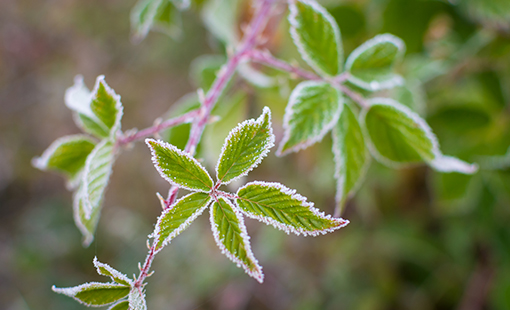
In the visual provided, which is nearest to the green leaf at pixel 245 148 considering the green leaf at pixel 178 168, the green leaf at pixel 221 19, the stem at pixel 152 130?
the green leaf at pixel 178 168

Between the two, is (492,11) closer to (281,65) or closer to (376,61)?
(376,61)

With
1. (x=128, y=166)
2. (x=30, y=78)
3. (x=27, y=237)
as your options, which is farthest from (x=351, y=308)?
(x=30, y=78)

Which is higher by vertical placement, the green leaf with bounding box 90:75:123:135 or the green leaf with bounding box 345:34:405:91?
the green leaf with bounding box 345:34:405:91

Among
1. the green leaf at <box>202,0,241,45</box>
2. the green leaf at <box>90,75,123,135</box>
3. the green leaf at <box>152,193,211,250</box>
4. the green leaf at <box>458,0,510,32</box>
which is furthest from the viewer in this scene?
the green leaf at <box>202,0,241,45</box>

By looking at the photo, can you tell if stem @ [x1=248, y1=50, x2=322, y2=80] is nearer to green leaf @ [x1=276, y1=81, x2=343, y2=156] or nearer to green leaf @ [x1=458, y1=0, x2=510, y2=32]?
green leaf @ [x1=276, y1=81, x2=343, y2=156]

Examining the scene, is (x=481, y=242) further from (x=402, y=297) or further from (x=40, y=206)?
(x=40, y=206)

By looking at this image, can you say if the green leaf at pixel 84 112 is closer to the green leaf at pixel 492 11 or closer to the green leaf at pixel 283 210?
the green leaf at pixel 283 210

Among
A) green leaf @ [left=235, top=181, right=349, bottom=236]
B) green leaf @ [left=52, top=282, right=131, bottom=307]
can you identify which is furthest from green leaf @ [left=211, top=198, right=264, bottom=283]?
green leaf @ [left=52, top=282, right=131, bottom=307]
